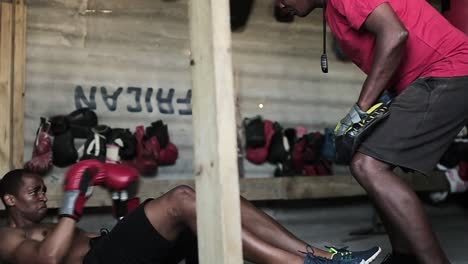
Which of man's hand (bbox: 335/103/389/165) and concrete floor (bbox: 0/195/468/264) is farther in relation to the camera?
concrete floor (bbox: 0/195/468/264)

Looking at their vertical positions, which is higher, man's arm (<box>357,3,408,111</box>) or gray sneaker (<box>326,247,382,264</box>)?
man's arm (<box>357,3,408,111</box>)

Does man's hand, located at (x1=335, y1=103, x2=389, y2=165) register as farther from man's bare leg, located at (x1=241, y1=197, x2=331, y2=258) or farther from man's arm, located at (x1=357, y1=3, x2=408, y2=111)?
man's bare leg, located at (x1=241, y1=197, x2=331, y2=258)

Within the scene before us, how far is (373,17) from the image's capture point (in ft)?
9.82

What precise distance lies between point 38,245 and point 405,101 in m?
2.05

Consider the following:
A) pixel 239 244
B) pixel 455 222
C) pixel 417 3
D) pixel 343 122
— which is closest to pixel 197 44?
pixel 239 244

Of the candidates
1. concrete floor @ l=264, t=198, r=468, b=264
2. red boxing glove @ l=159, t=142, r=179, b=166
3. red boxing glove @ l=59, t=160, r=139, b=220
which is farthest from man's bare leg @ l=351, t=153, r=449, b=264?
red boxing glove @ l=159, t=142, r=179, b=166

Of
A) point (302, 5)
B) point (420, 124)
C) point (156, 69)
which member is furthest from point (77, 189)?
point (156, 69)

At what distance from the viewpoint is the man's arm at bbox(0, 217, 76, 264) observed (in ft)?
11.1

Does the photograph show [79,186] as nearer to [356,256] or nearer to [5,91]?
[356,256]

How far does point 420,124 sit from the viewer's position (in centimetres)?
303

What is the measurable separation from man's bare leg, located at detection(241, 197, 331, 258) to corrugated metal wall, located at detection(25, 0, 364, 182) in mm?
2342

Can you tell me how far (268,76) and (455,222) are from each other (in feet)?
7.45

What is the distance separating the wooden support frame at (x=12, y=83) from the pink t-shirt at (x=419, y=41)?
2746 mm

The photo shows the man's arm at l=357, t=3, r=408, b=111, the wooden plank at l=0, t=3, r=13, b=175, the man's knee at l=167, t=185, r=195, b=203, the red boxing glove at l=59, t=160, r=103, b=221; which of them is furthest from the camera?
the wooden plank at l=0, t=3, r=13, b=175
